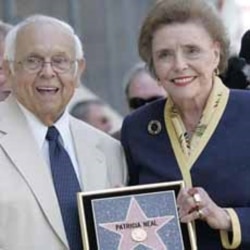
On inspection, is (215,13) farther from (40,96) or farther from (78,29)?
(78,29)

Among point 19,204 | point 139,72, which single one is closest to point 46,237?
point 19,204

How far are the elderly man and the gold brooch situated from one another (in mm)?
194

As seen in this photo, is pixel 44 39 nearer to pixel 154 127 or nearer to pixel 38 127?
pixel 38 127

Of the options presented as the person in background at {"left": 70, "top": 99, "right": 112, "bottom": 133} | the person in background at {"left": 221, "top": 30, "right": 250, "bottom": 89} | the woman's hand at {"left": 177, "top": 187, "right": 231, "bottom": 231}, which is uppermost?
the person in background at {"left": 70, "top": 99, "right": 112, "bottom": 133}

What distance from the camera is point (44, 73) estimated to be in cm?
511

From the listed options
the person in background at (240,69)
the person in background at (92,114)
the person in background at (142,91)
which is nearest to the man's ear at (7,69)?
the person in background at (240,69)

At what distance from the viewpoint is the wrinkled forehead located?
5121mm

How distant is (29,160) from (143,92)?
257 centimetres

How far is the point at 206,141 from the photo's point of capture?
5.16 meters

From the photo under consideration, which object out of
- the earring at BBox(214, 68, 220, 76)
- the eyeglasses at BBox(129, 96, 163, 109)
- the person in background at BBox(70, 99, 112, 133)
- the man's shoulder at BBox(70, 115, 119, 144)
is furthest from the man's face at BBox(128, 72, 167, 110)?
the earring at BBox(214, 68, 220, 76)

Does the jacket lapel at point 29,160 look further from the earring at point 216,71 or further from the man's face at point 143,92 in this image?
the man's face at point 143,92

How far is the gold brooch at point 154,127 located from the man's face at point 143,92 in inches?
79.8

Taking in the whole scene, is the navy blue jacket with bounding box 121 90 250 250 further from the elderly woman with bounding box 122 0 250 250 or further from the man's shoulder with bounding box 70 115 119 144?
the man's shoulder with bounding box 70 115 119 144

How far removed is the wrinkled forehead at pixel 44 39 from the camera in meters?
5.12
